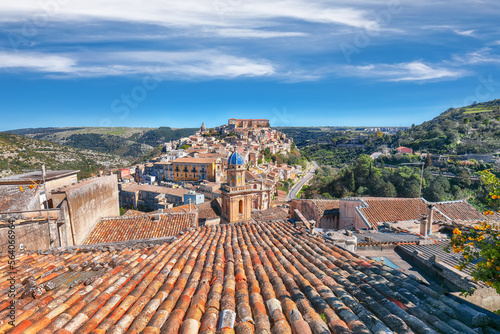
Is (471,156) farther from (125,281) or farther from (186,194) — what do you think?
(125,281)

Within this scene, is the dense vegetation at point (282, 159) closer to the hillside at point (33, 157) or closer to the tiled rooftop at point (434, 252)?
the hillside at point (33, 157)

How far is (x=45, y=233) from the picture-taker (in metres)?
7.83

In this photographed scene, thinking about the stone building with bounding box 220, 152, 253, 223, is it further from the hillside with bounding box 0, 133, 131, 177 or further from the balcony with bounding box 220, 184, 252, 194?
the hillside with bounding box 0, 133, 131, 177

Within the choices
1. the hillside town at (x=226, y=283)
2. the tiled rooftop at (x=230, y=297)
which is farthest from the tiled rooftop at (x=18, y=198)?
the tiled rooftop at (x=230, y=297)

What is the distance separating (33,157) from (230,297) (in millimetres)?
71284

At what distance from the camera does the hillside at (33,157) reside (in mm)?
48075

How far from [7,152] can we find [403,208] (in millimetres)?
67746

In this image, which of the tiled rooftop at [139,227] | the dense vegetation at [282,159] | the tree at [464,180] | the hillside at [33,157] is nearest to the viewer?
the tiled rooftop at [139,227]

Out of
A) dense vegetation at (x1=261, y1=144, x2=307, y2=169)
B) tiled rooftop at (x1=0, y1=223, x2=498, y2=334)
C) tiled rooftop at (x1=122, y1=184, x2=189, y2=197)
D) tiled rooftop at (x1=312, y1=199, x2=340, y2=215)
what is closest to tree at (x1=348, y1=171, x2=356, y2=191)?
tiled rooftop at (x1=312, y1=199, x2=340, y2=215)

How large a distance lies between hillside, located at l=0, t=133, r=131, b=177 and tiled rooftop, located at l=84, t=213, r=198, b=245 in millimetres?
38112

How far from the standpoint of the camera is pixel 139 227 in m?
12.1

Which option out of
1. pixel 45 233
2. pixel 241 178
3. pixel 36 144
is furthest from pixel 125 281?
pixel 36 144

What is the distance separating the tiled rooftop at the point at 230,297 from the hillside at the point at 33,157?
1838 inches

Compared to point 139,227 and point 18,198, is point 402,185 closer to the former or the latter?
point 139,227
